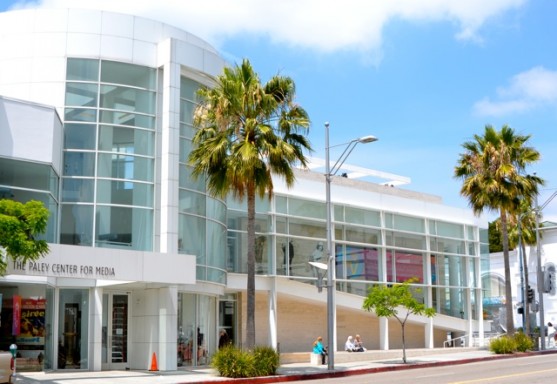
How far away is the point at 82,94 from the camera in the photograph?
94.8 ft

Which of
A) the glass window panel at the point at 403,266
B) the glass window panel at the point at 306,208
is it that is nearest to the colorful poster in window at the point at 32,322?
the glass window panel at the point at 306,208

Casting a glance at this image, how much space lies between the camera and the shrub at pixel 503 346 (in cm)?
3762

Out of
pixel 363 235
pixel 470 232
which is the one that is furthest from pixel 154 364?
pixel 470 232

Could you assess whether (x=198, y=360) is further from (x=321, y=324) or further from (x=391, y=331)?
(x=391, y=331)

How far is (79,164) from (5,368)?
11.1 meters

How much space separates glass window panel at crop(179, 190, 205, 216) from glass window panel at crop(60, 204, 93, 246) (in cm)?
351

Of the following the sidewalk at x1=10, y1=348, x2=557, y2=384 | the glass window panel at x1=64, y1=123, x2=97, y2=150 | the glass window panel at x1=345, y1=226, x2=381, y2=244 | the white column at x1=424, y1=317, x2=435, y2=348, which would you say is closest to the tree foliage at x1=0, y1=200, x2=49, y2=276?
the sidewalk at x1=10, y1=348, x2=557, y2=384

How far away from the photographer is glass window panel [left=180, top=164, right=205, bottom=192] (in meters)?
29.6

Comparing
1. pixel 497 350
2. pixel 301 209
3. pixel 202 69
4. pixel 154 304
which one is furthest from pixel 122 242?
pixel 497 350

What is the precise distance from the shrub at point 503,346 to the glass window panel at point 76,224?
68.8 ft

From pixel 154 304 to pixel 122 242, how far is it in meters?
2.59

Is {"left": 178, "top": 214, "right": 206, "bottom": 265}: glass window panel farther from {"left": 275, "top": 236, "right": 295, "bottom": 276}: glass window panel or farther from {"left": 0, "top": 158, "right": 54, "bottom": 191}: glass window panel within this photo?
{"left": 275, "top": 236, "right": 295, "bottom": 276}: glass window panel

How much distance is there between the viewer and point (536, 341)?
137 ft

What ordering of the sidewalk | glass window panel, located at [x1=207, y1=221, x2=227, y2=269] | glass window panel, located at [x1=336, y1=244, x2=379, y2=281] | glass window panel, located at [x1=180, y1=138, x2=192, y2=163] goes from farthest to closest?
glass window panel, located at [x1=336, y1=244, x2=379, y2=281]
glass window panel, located at [x1=207, y1=221, x2=227, y2=269]
glass window panel, located at [x1=180, y1=138, x2=192, y2=163]
the sidewalk
